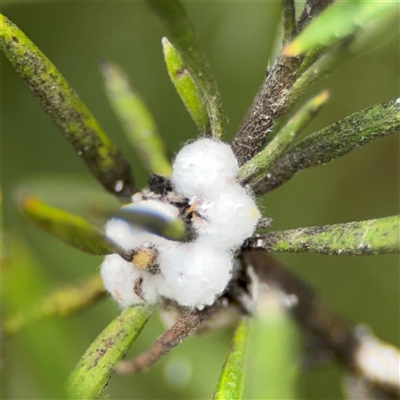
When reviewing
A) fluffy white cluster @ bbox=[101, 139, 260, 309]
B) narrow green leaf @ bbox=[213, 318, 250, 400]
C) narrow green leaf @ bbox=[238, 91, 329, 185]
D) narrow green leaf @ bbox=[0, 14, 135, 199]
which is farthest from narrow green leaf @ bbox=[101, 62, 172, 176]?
narrow green leaf @ bbox=[213, 318, 250, 400]

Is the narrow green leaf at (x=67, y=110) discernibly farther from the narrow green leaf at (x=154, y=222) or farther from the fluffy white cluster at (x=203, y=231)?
the narrow green leaf at (x=154, y=222)

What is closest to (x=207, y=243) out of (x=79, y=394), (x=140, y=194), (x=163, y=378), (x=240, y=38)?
(x=140, y=194)

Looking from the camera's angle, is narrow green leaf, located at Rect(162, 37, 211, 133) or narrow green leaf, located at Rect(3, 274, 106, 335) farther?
narrow green leaf, located at Rect(3, 274, 106, 335)

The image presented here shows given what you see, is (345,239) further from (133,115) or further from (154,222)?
(133,115)

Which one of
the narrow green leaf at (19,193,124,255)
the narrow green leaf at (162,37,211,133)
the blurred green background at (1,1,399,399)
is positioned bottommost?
the narrow green leaf at (19,193,124,255)

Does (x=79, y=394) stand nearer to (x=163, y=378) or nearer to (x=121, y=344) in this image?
(x=121, y=344)

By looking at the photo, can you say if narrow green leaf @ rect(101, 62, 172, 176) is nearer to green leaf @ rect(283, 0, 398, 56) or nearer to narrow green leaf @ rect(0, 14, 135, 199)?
narrow green leaf @ rect(0, 14, 135, 199)

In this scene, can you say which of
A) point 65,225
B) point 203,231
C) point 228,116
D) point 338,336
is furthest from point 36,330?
point 228,116
